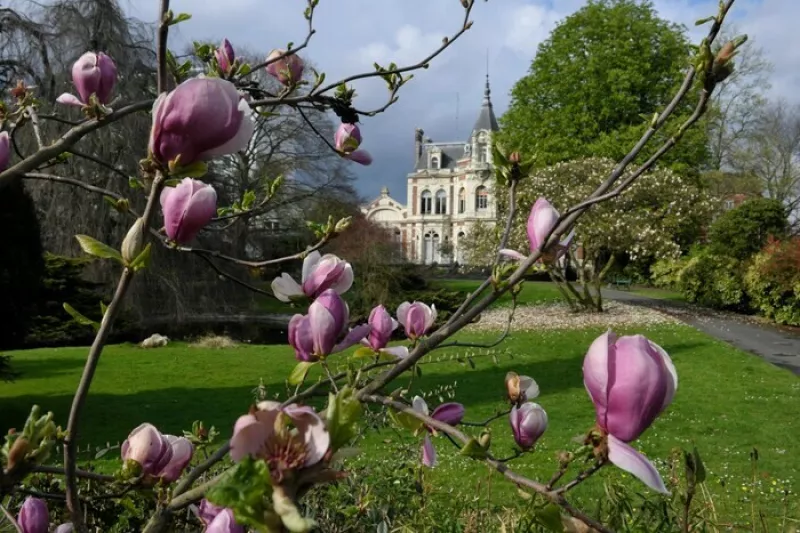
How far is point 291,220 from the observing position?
20172 millimetres

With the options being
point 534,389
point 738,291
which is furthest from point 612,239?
point 534,389

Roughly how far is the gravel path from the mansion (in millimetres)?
28162

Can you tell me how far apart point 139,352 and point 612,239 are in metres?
9.40

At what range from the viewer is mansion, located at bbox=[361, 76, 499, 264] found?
45.2m

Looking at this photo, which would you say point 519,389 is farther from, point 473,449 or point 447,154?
point 447,154

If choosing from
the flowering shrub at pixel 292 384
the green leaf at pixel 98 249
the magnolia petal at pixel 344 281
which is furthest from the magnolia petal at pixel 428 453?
the green leaf at pixel 98 249

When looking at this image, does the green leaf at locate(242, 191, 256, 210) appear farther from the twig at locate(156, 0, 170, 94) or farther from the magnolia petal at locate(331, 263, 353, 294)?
the twig at locate(156, 0, 170, 94)

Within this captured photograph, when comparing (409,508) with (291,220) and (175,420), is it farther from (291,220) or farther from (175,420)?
(291,220)

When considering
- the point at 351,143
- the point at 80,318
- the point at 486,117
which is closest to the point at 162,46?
the point at 80,318

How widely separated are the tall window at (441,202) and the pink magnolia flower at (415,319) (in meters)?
47.0

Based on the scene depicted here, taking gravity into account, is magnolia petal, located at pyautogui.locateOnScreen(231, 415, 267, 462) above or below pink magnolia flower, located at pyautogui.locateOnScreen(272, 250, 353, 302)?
below

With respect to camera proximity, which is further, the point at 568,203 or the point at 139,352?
the point at 568,203

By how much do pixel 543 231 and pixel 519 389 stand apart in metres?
0.22

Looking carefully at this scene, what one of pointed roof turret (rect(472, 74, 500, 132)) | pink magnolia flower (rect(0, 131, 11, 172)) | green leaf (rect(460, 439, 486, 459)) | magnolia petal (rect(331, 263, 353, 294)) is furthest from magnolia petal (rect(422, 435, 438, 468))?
pointed roof turret (rect(472, 74, 500, 132))
